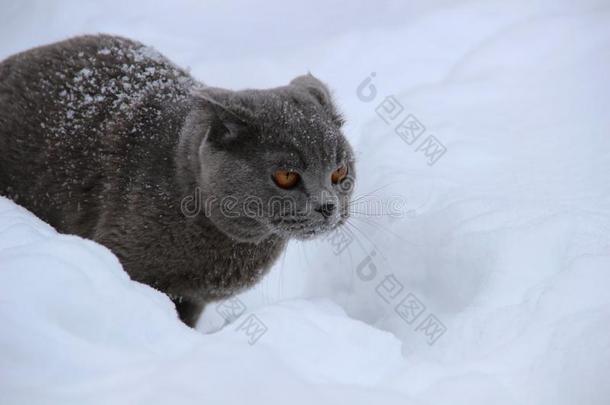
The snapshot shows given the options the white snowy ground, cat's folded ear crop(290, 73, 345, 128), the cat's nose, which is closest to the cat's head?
the cat's nose

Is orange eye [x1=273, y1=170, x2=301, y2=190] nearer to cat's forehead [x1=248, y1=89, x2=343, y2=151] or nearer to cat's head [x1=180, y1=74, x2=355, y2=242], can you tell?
cat's head [x1=180, y1=74, x2=355, y2=242]

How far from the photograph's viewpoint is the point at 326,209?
2.50 metres

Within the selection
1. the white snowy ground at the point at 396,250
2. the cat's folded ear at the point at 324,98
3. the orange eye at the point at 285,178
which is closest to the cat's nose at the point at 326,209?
the orange eye at the point at 285,178

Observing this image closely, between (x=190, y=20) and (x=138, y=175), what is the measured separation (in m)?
3.28

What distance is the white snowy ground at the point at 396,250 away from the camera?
1.66 m

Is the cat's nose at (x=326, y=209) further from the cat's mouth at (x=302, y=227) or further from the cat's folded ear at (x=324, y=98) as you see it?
the cat's folded ear at (x=324, y=98)

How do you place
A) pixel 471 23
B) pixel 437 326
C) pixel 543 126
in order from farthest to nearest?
pixel 471 23, pixel 543 126, pixel 437 326

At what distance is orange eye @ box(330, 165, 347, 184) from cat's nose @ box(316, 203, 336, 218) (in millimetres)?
180

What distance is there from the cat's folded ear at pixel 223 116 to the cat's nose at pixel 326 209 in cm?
48

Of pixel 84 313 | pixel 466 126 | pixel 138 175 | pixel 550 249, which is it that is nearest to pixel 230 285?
pixel 138 175

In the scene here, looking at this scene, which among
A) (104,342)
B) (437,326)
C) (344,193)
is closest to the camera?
(104,342)

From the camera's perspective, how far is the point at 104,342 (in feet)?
5.51

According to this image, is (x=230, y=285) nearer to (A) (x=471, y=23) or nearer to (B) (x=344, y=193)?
(B) (x=344, y=193)

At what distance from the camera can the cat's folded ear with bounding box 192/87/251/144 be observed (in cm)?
254
